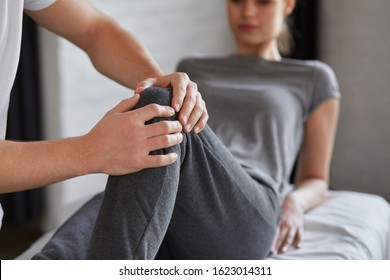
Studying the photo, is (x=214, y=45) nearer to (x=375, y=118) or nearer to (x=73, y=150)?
(x=375, y=118)

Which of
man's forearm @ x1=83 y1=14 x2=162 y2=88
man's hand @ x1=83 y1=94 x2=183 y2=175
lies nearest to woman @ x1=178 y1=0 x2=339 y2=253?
man's forearm @ x1=83 y1=14 x2=162 y2=88

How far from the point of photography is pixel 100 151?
3.65ft

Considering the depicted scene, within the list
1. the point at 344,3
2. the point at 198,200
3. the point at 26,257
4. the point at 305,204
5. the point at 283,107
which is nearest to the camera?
the point at 198,200

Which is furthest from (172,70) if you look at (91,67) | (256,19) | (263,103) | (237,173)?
(237,173)

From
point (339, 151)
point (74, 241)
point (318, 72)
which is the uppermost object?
point (318, 72)

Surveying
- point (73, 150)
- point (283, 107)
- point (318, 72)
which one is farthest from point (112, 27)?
point (318, 72)

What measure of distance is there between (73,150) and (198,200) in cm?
28

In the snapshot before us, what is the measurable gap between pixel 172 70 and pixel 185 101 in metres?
1.65

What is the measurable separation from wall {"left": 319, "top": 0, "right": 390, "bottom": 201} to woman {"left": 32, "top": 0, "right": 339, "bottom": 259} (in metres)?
0.82

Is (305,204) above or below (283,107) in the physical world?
below

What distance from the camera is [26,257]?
1.49 m

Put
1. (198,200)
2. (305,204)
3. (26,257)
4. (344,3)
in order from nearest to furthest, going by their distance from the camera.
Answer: (198,200) → (26,257) → (305,204) → (344,3)

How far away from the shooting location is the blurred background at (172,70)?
2.42 metres

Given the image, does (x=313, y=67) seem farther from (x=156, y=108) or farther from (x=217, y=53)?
(x=217, y=53)
